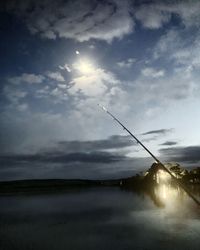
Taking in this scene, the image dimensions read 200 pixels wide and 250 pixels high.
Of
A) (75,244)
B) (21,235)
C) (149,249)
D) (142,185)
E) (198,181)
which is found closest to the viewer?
(149,249)

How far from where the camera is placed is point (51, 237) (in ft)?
114

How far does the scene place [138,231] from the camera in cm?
3478

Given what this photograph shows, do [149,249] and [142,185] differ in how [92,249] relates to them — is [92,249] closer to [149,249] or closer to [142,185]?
[149,249]

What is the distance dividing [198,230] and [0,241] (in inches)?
869

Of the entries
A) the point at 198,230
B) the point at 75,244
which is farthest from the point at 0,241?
the point at 198,230

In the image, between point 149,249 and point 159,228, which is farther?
point 159,228

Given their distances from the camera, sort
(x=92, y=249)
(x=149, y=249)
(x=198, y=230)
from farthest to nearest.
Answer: (x=198, y=230)
(x=92, y=249)
(x=149, y=249)

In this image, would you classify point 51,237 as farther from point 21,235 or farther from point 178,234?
point 178,234

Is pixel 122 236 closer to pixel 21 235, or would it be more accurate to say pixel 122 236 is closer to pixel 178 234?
pixel 178 234

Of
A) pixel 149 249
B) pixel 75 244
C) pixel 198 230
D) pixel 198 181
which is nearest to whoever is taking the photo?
pixel 149 249

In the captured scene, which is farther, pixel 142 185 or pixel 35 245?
pixel 142 185

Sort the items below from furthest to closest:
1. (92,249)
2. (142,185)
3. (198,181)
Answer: (142,185) < (198,181) < (92,249)

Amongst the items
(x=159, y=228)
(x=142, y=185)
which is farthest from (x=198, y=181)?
(x=159, y=228)

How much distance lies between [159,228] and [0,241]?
60.4ft
